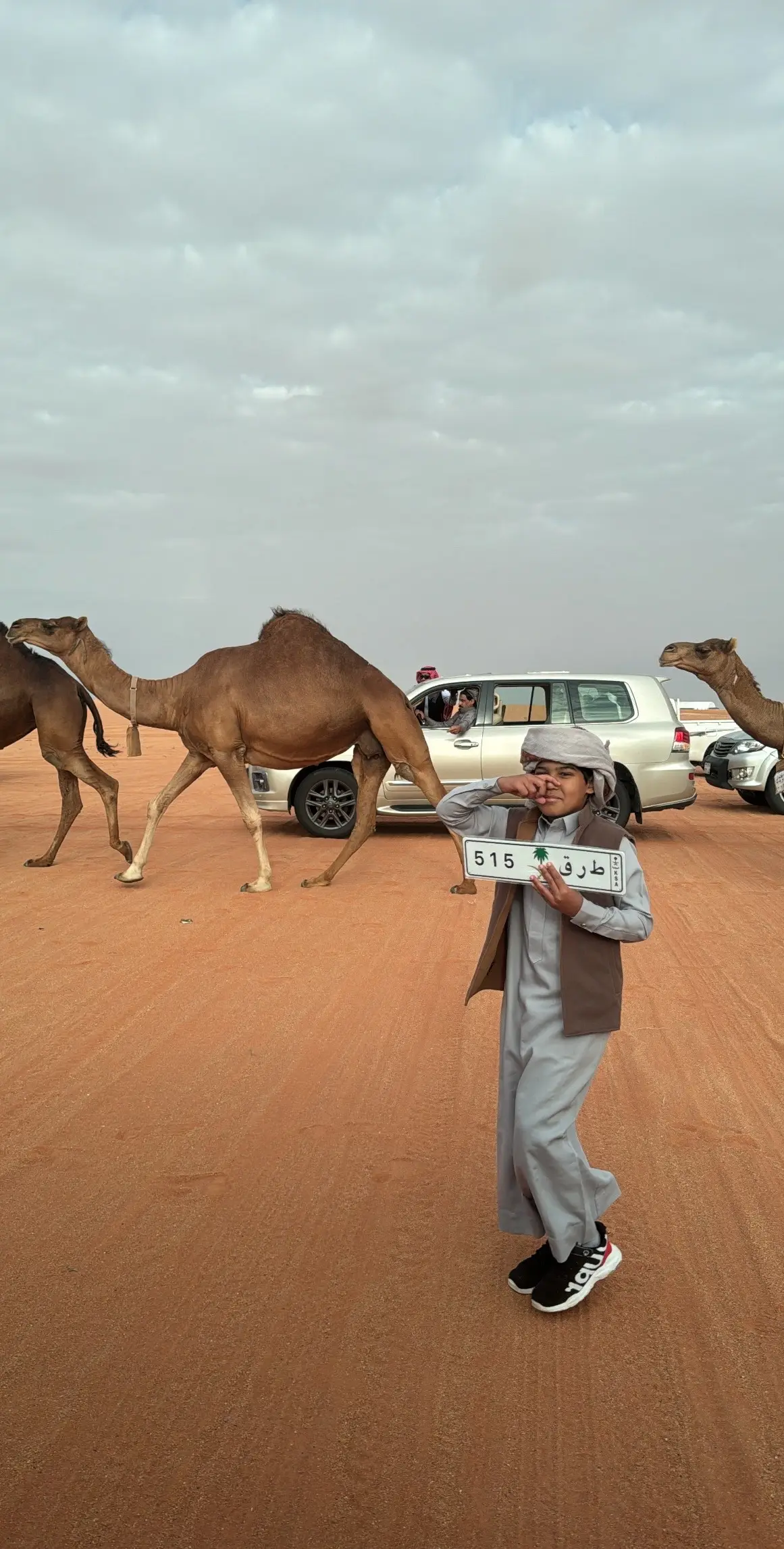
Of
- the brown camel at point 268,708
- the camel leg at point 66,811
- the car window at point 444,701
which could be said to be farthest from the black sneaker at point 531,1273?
the car window at point 444,701

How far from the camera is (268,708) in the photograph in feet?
37.3

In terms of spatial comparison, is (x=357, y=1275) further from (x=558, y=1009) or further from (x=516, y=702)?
(x=516, y=702)

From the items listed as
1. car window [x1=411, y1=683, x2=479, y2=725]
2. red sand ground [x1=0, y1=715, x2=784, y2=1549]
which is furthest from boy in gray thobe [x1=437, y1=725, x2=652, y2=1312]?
car window [x1=411, y1=683, x2=479, y2=725]

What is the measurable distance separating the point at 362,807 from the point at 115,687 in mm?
2736

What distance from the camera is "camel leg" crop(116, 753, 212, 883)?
11383 millimetres

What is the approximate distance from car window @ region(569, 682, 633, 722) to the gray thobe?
10771 mm

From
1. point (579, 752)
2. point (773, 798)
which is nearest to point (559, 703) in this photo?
point (773, 798)

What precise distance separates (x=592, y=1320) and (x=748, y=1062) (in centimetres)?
281

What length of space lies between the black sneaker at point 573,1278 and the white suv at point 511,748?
10363 mm

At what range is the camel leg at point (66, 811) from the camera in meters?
12.6

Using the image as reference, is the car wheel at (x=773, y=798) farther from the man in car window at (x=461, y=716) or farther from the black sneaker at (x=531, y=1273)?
the black sneaker at (x=531, y=1273)

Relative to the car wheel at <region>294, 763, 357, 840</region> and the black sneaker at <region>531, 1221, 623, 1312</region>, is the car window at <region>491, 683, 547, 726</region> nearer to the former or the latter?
the car wheel at <region>294, 763, 357, 840</region>

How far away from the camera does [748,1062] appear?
636 centimetres

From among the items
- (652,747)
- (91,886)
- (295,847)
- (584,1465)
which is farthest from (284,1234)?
(652,747)
